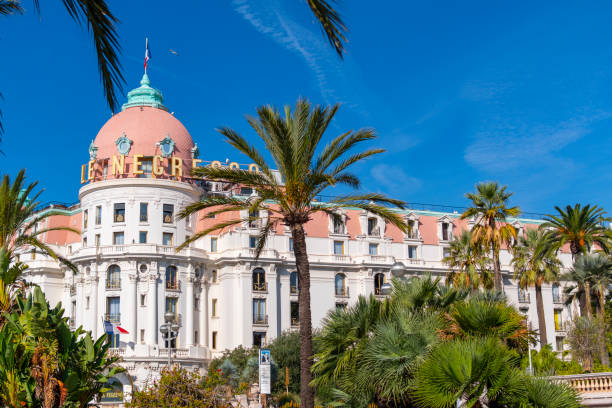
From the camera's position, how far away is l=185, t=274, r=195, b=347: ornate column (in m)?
64.9

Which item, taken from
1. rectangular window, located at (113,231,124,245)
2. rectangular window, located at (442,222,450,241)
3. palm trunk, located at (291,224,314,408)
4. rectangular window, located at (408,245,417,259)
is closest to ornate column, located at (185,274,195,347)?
rectangular window, located at (113,231,124,245)

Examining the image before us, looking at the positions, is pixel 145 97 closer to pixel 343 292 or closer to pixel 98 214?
pixel 98 214

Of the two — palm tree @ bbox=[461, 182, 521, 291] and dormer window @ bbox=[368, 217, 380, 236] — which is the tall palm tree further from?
dormer window @ bbox=[368, 217, 380, 236]

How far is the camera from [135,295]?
64.1m

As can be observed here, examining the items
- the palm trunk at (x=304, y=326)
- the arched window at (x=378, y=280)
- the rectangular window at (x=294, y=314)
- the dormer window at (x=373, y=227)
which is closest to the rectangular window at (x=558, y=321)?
the arched window at (x=378, y=280)

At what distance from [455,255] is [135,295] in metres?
26.6

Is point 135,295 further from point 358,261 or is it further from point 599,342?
point 599,342

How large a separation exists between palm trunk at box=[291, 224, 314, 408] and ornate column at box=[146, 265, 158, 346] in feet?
127

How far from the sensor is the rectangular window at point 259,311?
66.5m

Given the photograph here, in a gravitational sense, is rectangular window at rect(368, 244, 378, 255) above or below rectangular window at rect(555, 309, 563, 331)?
above

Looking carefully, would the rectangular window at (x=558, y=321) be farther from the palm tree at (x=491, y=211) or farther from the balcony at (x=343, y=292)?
the palm tree at (x=491, y=211)

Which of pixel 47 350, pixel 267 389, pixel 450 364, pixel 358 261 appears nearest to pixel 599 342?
pixel 358 261

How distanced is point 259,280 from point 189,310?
662cm

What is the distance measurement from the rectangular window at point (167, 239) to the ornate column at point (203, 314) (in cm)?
446
